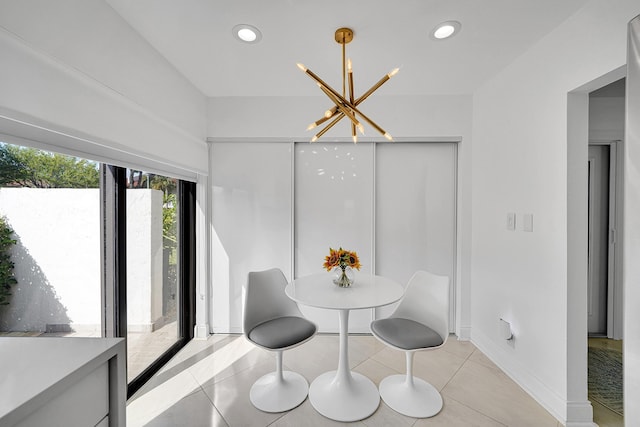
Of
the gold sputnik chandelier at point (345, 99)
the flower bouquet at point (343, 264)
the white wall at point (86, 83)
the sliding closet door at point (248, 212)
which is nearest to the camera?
the white wall at point (86, 83)

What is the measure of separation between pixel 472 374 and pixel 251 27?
3079 mm

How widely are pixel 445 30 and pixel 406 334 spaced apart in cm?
205

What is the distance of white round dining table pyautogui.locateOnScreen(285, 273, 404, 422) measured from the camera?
5.30ft

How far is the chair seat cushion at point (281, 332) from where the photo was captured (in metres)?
1.70

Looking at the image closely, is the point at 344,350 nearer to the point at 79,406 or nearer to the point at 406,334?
the point at 406,334

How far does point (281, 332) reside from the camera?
179 centimetres

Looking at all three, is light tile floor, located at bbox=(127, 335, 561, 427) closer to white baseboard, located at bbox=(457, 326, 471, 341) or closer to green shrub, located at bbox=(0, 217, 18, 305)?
white baseboard, located at bbox=(457, 326, 471, 341)

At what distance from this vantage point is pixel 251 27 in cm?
172

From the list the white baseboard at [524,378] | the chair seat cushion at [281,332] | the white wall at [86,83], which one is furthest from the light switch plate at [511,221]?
the white wall at [86,83]

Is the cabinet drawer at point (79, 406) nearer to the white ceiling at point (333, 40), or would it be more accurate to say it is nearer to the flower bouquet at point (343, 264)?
the flower bouquet at point (343, 264)

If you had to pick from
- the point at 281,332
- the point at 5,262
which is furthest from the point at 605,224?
the point at 5,262

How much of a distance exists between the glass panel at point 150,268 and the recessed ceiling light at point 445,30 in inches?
91.2

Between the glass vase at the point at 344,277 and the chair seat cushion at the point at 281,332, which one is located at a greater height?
the glass vase at the point at 344,277

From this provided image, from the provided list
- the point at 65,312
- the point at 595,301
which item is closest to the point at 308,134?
the point at 65,312
